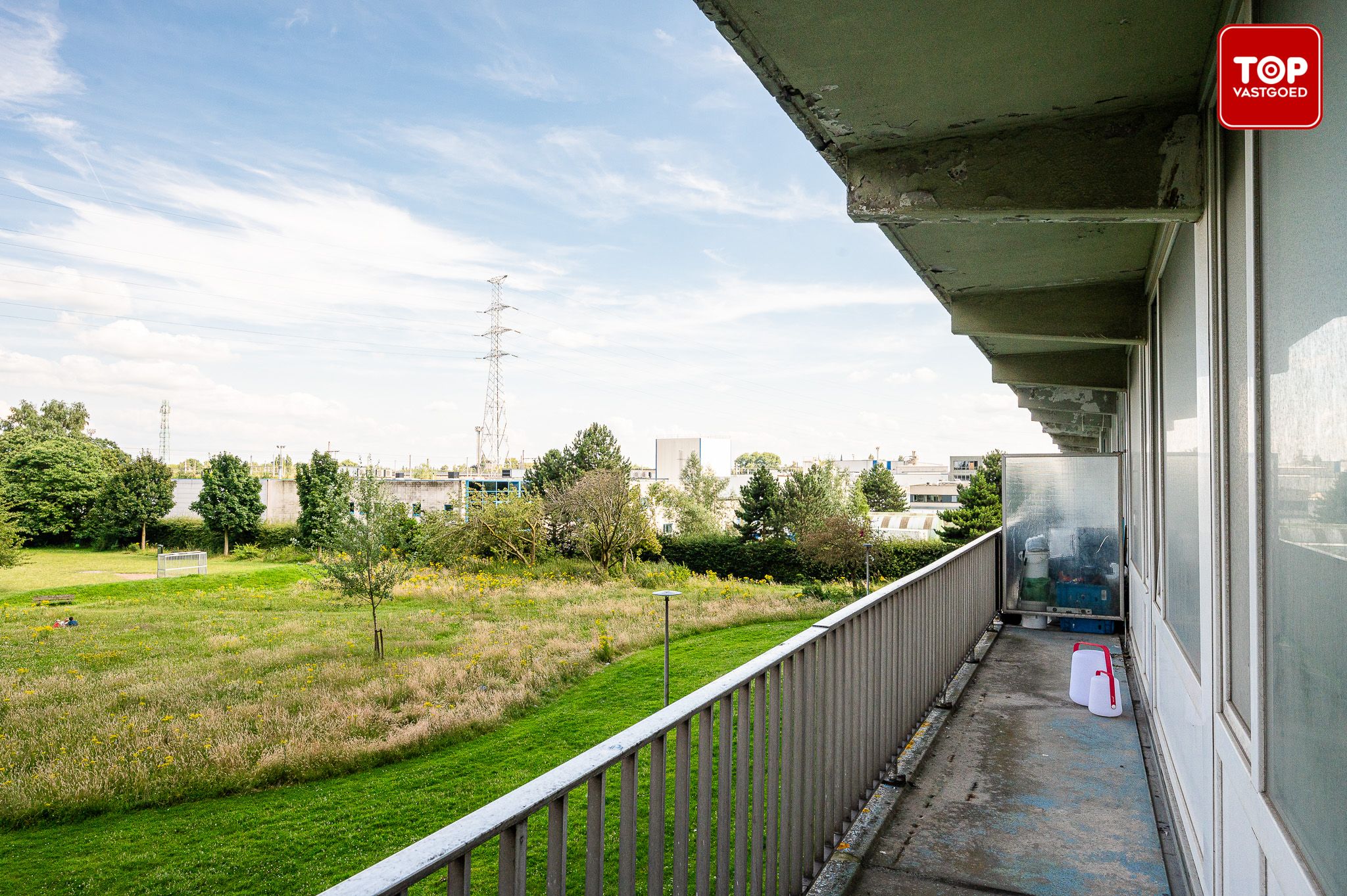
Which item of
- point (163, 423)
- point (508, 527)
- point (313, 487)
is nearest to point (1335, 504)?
point (508, 527)

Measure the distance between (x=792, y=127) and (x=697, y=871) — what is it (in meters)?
2.27

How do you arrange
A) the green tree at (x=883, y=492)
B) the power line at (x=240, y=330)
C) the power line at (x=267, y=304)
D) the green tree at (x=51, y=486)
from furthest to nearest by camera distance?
the power line at (x=267, y=304), the power line at (x=240, y=330), the green tree at (x=883, y=492), the green tree at (x=51, y=486)

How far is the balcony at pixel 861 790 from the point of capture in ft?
4.39

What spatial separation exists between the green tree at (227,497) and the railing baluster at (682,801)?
43.5 metres

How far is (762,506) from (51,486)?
40.4 m

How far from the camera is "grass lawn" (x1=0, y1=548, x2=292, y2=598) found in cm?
2997

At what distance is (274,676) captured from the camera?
538 inches

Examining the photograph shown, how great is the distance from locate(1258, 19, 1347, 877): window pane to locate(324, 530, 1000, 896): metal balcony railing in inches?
41.8

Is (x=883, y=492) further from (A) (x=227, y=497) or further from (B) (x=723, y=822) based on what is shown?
(B) (x=723, y=822)

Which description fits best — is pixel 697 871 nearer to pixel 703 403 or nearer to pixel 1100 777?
pixel 1100 777

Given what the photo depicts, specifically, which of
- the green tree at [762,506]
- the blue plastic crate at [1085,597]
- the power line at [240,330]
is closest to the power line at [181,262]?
the power line at [240,330]

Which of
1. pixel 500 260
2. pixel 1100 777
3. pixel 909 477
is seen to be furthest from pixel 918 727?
pixel 500 260

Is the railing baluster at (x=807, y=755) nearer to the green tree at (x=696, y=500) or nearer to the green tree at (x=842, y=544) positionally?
the green tree at (x=842, y=544)

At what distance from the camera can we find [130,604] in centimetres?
2436
